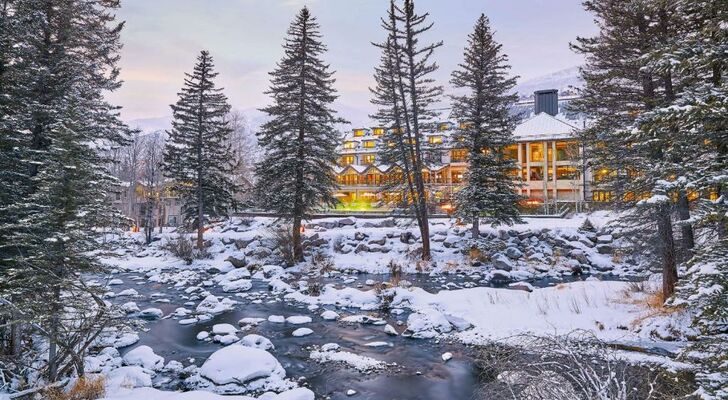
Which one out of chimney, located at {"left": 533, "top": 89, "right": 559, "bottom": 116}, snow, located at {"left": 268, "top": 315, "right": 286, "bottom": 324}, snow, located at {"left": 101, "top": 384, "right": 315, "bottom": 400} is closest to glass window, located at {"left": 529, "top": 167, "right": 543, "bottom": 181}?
chimney, located at {"left": 533, "top": 89, "right": 559, "bottom": 116}

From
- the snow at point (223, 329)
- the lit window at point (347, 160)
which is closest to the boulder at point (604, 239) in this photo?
the snow at point (223, 329)

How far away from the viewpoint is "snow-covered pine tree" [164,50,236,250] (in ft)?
95.5

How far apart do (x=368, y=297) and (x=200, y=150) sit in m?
18.3

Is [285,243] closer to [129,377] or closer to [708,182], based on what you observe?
[129,377]

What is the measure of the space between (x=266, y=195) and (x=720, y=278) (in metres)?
23.1

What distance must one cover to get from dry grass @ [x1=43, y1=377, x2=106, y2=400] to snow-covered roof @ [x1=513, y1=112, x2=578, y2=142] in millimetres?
45762

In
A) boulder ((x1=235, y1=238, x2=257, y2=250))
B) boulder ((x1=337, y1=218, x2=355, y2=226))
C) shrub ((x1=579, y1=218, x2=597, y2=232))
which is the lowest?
boulder ((x1=235, y1=238, x2=257, y2=250))

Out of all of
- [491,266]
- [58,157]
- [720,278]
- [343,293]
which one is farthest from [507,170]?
[58,157]

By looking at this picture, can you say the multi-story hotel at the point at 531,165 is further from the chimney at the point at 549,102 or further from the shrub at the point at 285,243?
the shrub at the point at 285,243

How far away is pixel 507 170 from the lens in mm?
26500

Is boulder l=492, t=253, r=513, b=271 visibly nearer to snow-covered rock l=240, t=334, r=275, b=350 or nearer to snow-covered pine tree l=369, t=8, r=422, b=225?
snow-covered pine tree l=369, t=8, r=422, b=225

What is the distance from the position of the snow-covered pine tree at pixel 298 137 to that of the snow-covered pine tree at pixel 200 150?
5351 millimetres

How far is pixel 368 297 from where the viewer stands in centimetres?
1767

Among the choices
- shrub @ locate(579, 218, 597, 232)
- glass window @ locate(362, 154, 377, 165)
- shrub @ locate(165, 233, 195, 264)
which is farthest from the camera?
glass window @ locate(362, 154, 377, 165)
